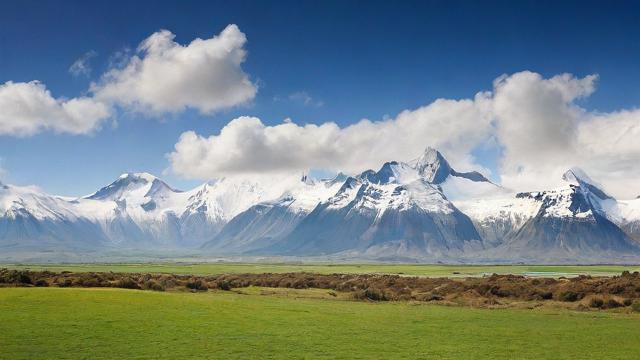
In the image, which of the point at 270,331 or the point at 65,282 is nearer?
the point at 270,331

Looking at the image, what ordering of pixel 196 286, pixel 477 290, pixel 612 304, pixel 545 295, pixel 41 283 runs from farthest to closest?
pixel 196 286 < pixel 477 290 < pixel 545 295 < pixel 41 283 < pixel 612 304

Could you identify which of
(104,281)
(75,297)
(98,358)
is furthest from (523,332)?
(104,281)

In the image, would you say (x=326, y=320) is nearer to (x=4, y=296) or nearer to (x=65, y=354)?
(x=65, y=354)

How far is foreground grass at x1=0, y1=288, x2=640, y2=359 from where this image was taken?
27781 mm

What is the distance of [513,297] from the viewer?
230 feet

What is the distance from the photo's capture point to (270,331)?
34.2 meters

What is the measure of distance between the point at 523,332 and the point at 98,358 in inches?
948

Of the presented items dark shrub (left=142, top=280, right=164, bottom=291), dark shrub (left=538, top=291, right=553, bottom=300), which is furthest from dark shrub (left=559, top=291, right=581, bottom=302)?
dark shrub (left=142, top=280, right=164, bottom=291)

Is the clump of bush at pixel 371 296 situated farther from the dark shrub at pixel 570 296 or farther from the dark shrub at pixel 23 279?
the dark shrub at pixel 23 279

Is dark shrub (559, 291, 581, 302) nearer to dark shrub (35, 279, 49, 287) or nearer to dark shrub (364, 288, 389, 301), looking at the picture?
dark shrub (364, 288, 389, 301)

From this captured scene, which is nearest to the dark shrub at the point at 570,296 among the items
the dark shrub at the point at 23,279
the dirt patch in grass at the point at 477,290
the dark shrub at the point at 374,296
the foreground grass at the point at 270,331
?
the dirt patch in grass at the point at 477,290

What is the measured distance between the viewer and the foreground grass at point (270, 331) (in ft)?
91.1

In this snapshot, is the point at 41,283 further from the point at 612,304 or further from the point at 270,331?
the point at 612,304

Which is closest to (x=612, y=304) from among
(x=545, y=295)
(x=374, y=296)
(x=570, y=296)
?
(x=570, y=296)
